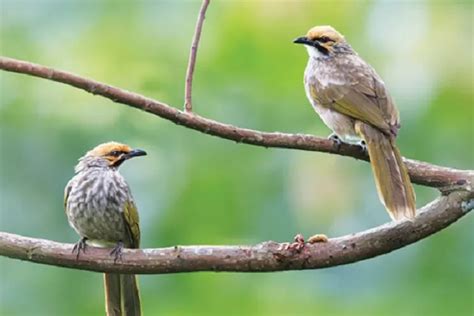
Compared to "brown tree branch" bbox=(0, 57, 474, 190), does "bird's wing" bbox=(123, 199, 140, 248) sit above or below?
above

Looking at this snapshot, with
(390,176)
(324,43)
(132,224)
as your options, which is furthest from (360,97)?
(132,224)

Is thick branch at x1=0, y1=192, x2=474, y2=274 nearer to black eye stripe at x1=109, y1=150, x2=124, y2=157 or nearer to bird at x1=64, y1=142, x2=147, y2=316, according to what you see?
bird at x1=64, y1=142, x2=147, y2=316

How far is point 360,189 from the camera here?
291 inches

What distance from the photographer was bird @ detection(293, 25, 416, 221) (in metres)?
4.51

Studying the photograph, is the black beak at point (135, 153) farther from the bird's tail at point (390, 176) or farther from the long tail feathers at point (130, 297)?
the bird's tail at point (390, 176)

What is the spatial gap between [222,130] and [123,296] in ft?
3.30

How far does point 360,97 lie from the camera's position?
532cm

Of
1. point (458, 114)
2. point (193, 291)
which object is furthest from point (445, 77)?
point (193, 291)

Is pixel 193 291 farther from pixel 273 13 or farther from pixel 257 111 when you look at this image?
pixel 273 13

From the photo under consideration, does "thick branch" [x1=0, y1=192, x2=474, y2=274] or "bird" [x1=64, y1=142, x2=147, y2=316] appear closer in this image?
"thick branch" [x1=0, y1=192, x2=474, y2=274]

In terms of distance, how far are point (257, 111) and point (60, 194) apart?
1333 millimetres

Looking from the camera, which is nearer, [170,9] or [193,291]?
[193,291]

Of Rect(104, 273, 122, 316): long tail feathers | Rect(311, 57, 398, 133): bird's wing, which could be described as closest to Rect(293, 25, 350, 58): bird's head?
Rect(311, 57, 398, 133): bird's wing

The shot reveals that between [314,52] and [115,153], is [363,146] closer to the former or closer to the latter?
[314,52]
